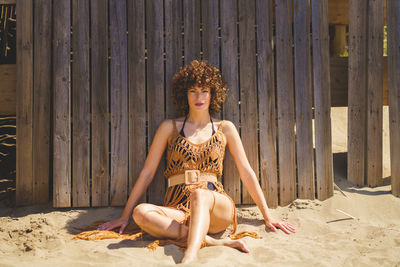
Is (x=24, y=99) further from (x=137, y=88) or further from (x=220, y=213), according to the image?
(x=220, y=213)

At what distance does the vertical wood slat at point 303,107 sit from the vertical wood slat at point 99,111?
86.1 inches

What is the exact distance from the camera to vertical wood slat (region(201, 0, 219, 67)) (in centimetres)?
399

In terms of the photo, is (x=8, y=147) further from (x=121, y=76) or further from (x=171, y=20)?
(x=171, y=20)

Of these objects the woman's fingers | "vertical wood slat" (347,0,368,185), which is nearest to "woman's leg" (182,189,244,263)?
the woman's fingers

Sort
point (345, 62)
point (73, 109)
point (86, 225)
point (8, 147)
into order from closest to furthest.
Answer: point (86, 225) < point (73, 109) < point (345, 62) < point (8, 147)

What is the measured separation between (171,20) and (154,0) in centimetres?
30

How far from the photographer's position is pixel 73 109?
389 centimetres

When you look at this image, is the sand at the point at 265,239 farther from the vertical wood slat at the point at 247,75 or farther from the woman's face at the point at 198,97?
the woman's face at the point at 198,97

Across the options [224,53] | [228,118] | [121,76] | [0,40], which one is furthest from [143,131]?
[0,40]

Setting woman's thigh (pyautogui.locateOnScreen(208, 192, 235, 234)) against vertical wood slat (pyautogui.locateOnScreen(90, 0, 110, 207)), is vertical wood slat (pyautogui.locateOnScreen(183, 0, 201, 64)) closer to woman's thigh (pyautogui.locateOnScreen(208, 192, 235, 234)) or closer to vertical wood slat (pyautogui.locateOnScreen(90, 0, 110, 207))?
vertical wood slat (pyautogui.locateOnScreen(90, 0, 110, 207))

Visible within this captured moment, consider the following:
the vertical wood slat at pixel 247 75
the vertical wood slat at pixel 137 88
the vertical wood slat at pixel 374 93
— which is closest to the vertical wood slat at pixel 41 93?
the vertical wood slat at pixel 137 88

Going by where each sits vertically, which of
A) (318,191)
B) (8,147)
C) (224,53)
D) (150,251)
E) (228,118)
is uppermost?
(224,53)

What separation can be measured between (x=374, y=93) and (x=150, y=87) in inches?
103

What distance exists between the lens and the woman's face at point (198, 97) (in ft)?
11.8
